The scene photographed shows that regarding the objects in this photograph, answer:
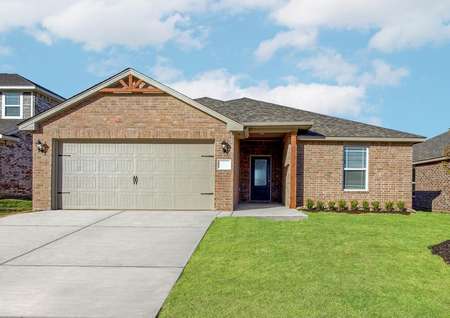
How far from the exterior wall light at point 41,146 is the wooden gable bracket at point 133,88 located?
2958mm

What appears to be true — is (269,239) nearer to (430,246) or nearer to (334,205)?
(430,246)

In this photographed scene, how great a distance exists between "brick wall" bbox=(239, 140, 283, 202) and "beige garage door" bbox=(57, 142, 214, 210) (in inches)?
192

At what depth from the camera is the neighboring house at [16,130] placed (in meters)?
20.9

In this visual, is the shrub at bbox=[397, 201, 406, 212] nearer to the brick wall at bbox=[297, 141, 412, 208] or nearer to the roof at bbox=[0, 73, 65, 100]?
the brick wall at bbox=[297, 141, 412, 208]

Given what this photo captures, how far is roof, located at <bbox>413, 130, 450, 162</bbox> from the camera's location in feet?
69.9

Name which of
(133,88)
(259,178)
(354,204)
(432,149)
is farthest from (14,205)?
(432,149)

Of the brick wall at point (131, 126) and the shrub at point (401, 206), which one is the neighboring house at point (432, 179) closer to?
the shrub at point (401, 206)

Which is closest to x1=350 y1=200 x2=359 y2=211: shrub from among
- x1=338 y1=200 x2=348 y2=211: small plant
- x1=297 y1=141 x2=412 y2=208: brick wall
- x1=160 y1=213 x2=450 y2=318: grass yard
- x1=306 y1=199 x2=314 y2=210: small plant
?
x1=297 y1=141 x2=412 y2=208: brick wall

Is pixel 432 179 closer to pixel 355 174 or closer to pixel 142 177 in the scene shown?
pixel 355 174

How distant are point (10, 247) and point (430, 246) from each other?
31.0ft

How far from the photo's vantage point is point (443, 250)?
8.31m

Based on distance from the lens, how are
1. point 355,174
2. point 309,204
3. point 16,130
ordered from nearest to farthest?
point 309,204
point 355,174
point 16,130

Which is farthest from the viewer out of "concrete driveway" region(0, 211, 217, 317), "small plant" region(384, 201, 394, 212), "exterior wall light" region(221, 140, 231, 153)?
"small plant" region(384, 201, 394, 212)

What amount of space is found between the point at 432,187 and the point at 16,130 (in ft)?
72.5
